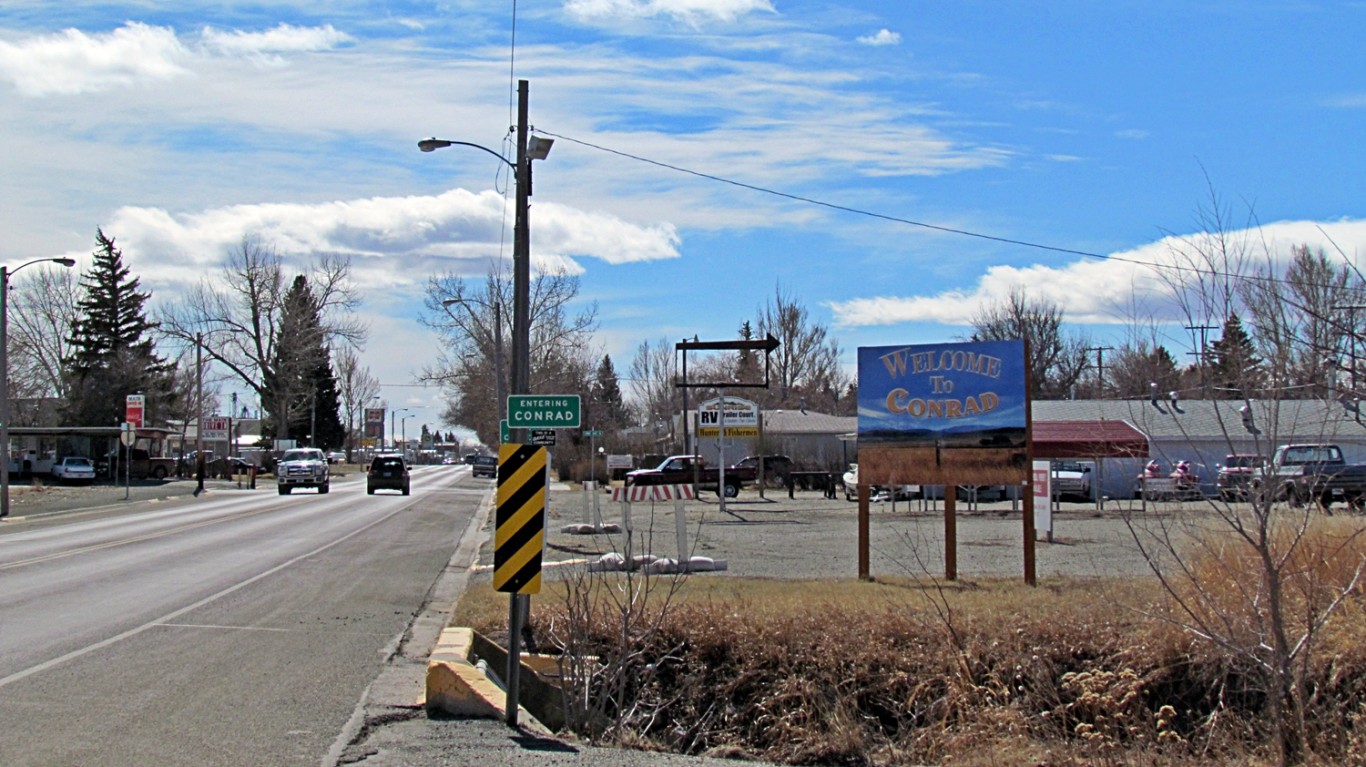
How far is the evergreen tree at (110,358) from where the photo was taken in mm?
76125

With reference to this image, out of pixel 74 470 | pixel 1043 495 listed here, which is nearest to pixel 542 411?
pixel 1043 495

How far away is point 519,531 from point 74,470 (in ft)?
199

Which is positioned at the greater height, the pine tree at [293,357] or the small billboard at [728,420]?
the pine tree at [293,357]

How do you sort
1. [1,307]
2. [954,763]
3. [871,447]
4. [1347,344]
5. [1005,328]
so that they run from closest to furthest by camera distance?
1. [954,763]
2. [1347,344]
3. [871,447]
4. [1,307]
5. [1005,328]

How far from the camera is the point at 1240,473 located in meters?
8.79

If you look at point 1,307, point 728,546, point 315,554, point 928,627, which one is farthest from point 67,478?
point 928,627

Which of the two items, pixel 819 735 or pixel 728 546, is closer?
pixel 819 735

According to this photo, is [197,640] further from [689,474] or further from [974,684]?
[689,474]

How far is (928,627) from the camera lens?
415 inches

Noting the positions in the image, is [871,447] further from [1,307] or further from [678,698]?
[1,307]

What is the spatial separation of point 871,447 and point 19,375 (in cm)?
8978

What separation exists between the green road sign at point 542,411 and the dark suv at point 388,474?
148ft

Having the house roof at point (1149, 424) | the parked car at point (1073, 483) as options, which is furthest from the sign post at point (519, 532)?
the parked car at point (1073, 483)

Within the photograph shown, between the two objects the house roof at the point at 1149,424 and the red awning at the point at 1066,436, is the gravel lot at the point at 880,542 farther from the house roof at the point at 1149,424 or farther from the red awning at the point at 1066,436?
the red awning at the point at 1066,436
